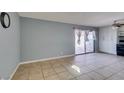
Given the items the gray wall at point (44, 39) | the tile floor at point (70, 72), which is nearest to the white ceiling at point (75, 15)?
the gray wall at point (44, 39)

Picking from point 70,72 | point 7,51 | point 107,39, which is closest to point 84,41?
point 107,39

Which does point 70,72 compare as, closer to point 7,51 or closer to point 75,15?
point 7,51

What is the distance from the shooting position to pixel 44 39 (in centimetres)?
481

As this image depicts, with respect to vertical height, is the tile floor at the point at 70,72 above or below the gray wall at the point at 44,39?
below

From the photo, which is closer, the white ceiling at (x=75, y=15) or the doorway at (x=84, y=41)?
the white ceiling at (x=75, y=15)

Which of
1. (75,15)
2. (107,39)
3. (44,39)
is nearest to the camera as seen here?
(75,15)

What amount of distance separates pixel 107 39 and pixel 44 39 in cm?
508

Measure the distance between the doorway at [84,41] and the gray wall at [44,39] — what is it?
731 mm

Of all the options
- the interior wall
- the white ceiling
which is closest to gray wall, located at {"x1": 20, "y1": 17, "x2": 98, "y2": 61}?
the white ceiling

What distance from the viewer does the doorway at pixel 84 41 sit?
258 inches

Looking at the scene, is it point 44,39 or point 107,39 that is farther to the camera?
point 107,39

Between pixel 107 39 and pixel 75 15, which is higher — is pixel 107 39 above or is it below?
below

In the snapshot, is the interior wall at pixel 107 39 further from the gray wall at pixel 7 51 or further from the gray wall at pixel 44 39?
the gray wall at pixel 7 51

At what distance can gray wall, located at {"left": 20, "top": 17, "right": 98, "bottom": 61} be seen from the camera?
4.26 metres
